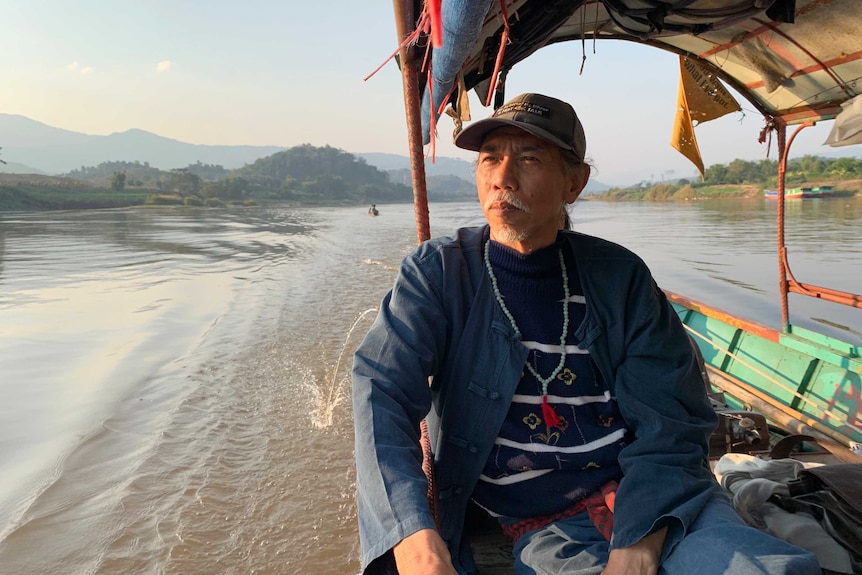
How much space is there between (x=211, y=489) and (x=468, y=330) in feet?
11.0

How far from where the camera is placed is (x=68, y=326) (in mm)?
8695

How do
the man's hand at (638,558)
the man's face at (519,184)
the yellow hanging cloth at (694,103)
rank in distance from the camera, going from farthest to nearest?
the yellow hanging cloth at (694,103) < the man's face at (519,184) < the man's hand at (638,558)

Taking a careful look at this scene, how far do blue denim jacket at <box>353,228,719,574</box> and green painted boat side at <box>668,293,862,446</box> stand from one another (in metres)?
2.40

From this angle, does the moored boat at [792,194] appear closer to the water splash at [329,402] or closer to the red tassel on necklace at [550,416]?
the water splash at [329,402]

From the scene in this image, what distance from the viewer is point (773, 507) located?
186 cm

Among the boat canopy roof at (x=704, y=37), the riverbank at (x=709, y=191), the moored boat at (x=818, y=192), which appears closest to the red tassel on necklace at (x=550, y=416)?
the boat canopy roof at (x=704, y=37)

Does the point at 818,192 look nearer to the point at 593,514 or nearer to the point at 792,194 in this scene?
the point at 792,194

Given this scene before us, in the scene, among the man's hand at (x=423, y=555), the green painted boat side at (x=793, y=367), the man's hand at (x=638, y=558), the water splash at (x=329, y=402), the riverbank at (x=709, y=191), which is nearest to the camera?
the man's hand at (x=423, y=555)

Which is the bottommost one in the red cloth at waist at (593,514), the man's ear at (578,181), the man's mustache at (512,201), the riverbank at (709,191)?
the riverbank at (709,191)

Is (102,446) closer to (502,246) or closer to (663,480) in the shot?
(502,246)

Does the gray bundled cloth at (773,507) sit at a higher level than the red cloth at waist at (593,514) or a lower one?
lower

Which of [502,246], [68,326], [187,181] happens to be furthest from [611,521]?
[187,181]

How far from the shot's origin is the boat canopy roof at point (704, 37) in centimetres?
213

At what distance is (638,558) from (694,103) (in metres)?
3.69
